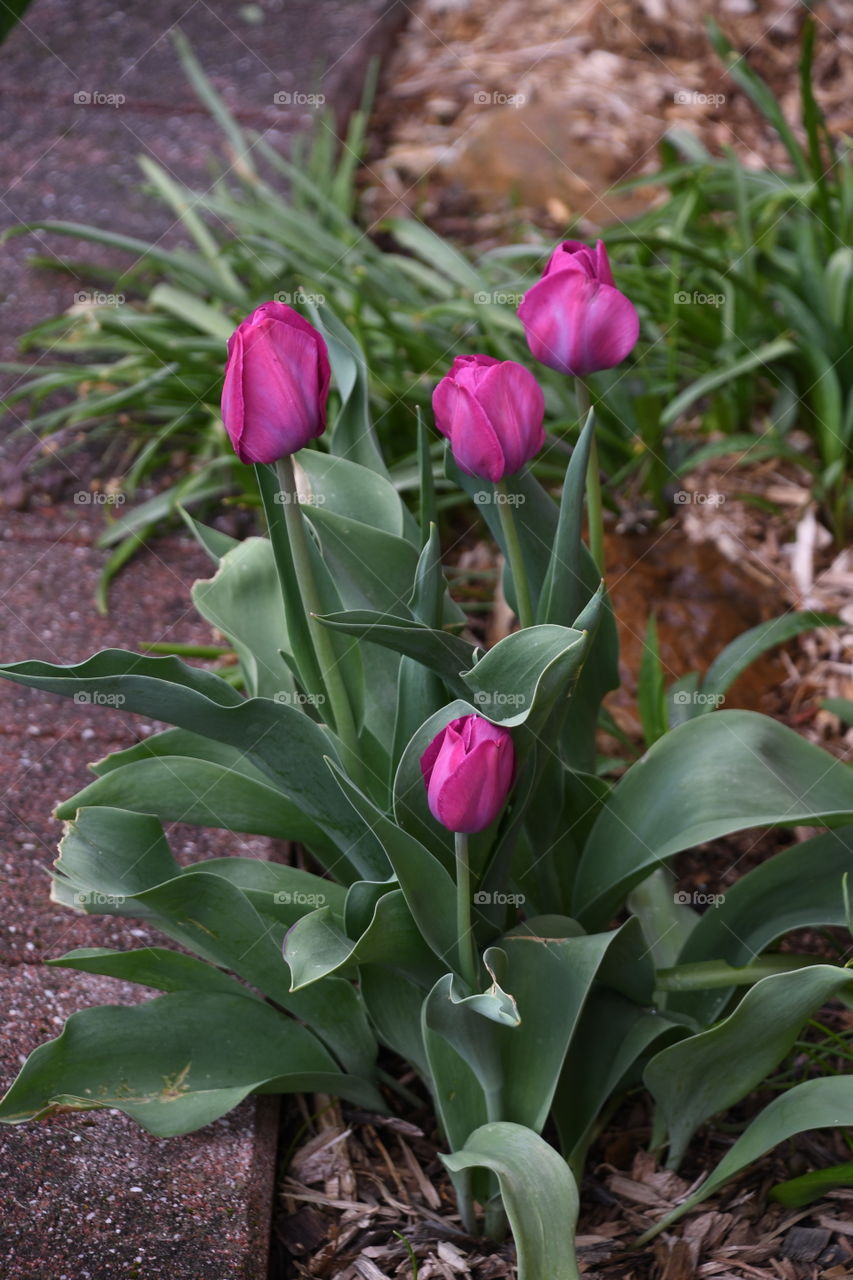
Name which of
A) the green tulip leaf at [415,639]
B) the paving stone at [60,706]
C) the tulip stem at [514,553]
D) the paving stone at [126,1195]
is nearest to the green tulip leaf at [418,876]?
the green tulip leaf at [415,639]

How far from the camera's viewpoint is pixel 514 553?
3.66 ft

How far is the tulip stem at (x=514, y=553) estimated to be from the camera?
3.57 ft

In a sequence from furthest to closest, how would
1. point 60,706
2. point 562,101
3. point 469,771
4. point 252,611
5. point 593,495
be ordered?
point 562,101 < point 60,706 < point 252,611 < point 593,495 < point 469,771

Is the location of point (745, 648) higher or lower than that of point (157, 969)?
higher

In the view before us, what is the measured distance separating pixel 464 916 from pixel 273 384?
1.54ft

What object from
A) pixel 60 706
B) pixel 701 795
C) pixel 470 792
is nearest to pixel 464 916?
pixel 470 792

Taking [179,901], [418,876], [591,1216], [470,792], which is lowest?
[591,1216]

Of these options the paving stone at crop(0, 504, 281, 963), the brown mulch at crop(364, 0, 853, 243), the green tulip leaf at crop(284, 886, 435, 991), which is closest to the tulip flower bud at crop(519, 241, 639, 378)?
the green tulip leaf at crop(284, 886, 435, 991)

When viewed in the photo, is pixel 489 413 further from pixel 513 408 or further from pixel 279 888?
pixel 279 888

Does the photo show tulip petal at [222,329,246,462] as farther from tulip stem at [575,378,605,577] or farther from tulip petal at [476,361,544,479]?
tulip stem at [575,378,605,577]

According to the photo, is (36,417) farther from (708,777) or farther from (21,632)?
(708,777)

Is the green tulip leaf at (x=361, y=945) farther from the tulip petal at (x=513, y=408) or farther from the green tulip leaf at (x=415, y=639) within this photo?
the tulip petal at (x=513, y=408)

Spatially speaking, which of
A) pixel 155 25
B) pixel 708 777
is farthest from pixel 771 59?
pixel 708 777

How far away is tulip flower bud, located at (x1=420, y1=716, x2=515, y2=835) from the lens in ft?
2.94
